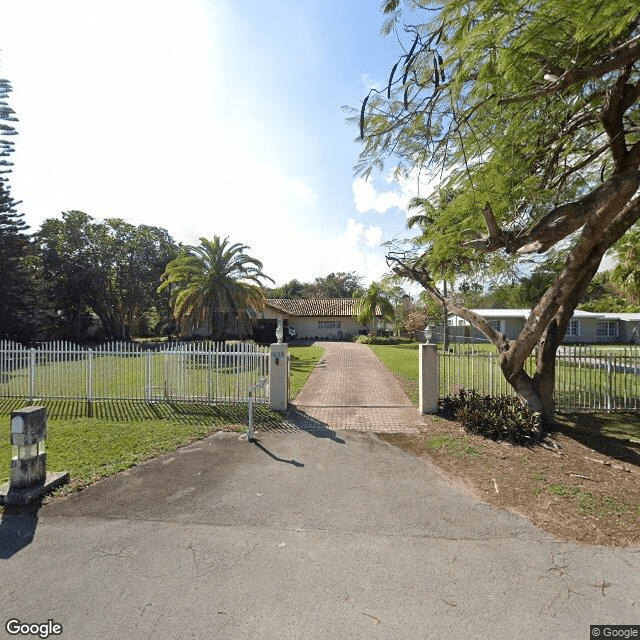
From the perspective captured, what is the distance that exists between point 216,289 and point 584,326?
32412mm

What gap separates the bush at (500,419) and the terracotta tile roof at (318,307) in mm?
28358

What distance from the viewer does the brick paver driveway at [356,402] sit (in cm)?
790

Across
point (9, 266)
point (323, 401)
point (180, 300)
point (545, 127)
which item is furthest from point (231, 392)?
point (9, 266)

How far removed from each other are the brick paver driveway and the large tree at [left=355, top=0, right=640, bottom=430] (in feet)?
9.05

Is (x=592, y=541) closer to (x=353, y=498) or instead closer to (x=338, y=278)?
(x=353, y=498)

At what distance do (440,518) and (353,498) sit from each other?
1073 mm

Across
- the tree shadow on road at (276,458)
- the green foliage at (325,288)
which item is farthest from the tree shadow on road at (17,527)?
the green foliage at (325,288)

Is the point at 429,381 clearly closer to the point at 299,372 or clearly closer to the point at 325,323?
the point at 299,372

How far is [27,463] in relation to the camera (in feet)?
14.4

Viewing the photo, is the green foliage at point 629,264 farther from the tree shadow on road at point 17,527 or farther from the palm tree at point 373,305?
the palm tree at point 373,305

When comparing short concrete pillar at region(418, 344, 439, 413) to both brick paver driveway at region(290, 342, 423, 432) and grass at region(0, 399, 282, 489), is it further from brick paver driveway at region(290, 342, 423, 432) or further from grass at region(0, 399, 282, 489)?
grass at region(0, 399, 282, 489)

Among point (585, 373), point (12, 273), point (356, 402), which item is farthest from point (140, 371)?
point (12, 273)

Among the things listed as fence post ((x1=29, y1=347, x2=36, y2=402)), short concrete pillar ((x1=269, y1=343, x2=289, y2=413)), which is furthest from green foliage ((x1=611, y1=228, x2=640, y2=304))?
fence post ((x1=29, y1=347, x2=36, y2=402))

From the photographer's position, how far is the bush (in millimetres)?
6664
